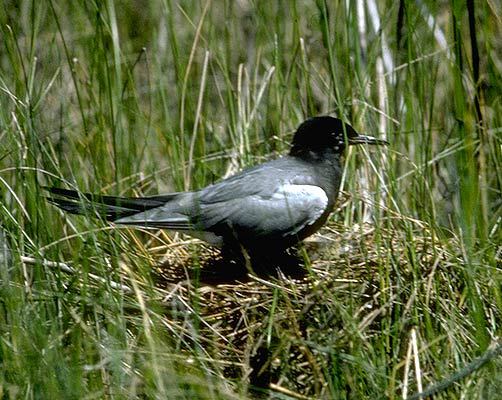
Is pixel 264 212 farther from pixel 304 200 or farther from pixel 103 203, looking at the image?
pixel 103 203

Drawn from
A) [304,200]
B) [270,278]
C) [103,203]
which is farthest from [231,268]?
[103,203]

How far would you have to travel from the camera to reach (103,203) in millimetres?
3725

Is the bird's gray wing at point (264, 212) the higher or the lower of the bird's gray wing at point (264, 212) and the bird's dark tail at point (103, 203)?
the lower

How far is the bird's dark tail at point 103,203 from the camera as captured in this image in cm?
350

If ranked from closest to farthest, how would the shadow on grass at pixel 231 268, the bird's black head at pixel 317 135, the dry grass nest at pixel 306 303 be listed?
1. the dry grass nest at pixel 306 303
2. the shadow on grass at pixel 231 268
3. the bird's black head at pixel 317 135

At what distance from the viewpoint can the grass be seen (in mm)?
2900

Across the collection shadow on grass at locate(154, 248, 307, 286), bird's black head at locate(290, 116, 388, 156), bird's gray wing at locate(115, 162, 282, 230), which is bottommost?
shadow on grass at locate(154, 248, 307, 286)

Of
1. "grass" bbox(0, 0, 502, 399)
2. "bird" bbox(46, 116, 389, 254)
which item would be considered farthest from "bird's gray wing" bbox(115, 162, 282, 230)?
"grass" bbox(0, 0, 502, 399)

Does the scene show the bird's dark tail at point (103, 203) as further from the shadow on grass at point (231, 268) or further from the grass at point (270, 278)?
the shadow on grass at point (231, 268)

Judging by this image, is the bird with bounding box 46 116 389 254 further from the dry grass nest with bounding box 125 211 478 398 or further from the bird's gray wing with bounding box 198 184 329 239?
the dry grass nest with bounding box 125 211 478 398

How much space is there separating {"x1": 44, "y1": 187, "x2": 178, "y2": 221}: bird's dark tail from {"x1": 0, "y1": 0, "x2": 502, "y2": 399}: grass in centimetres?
7

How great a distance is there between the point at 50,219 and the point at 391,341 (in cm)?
125

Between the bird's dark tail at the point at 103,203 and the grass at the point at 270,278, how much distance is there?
2.8 inches

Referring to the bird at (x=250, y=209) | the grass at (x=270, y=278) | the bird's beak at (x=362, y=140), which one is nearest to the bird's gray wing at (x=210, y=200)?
the bird at (x=250, y=209)
